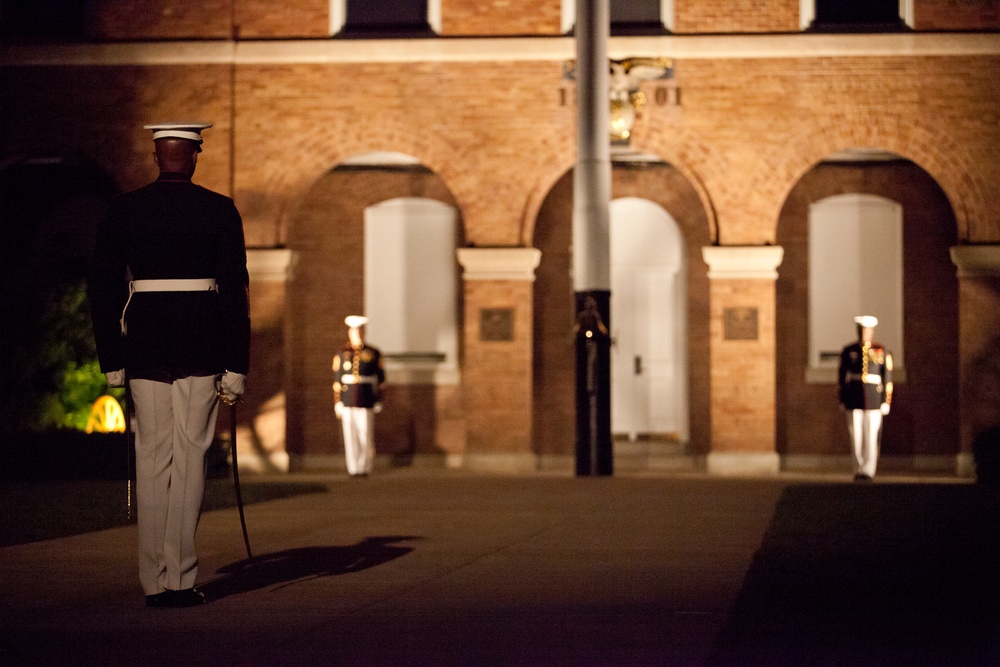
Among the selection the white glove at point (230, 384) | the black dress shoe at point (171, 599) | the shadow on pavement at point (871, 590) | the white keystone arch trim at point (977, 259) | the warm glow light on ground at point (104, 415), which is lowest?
the shadow on pavement at point (871, 590)

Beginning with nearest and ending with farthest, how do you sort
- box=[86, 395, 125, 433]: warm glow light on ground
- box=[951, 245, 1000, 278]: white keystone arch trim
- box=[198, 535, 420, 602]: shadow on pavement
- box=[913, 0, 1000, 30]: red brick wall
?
box=[198, 535, 420, 602]: shadow on pavement
box=[86, 395, 125, 433]: warm glow light on ground
box=[951, 245, 1000, 278]: white keystone arch trim
box=[913, 0, 1000, 30]: red brick wall

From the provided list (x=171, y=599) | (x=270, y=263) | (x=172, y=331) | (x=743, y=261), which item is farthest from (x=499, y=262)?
(x=171, y=599)

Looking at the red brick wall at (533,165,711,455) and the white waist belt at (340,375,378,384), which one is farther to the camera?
the red brick wall at (533,165,711,455)

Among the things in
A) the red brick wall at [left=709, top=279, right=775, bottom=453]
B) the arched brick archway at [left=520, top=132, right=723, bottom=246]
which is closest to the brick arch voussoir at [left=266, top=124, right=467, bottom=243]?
the arched brick archway at [left=520, top=132, right=723, bottom=246]

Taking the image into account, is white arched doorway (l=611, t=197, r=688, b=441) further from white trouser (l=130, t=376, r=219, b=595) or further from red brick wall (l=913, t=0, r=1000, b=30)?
white trouser (l=130, t=376, r=219, b=595)

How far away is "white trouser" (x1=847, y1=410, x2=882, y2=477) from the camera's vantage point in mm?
18172

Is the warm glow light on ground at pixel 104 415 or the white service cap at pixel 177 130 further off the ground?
the white service cap at pixel 177 130

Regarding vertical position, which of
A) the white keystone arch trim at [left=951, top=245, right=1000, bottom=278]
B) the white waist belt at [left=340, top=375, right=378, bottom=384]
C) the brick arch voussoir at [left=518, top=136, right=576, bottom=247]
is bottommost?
the white waist belt at [left=340, top=375, right=378, bottom=384]

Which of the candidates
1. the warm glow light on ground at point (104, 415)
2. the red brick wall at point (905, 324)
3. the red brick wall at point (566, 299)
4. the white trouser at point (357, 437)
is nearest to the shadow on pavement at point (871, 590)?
the white trouser at point (357, 437)

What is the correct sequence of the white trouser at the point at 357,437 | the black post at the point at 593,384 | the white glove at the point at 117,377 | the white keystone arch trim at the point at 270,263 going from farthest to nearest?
the white keystone arch trim at the point at 270,263
the white trouser at the point at 357,437
the black post at the point at 593,384
the white glove at the point at 117,377

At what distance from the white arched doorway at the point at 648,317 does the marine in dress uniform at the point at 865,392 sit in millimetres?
4064

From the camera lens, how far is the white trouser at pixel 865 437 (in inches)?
715

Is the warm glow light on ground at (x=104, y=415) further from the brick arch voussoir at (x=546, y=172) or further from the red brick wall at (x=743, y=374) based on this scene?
the red brick wall at (x=743, y=374)

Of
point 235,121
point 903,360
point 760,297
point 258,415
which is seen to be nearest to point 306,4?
point 235,121
